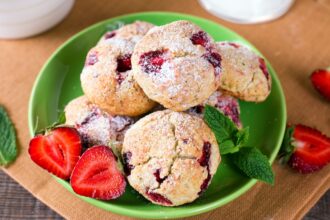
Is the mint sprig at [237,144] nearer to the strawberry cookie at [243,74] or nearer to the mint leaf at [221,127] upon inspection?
the mint leaf at [221,127]

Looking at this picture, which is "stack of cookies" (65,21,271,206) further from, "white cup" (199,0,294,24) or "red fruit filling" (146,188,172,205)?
"white cup" (199,0,294,24)

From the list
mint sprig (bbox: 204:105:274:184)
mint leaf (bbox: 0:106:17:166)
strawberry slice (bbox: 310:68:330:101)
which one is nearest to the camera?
mint sprig (bbox: 204:105:274:184)

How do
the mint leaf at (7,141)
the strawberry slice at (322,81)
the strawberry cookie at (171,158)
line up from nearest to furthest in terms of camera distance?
the strawberry cookie at (171,158), the mint leaf at (7,141), the strawberry slice at (322,81)

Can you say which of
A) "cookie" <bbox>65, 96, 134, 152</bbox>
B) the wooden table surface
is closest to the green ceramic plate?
"cookie" <bbox>65, 96, 134, 152</bbox>

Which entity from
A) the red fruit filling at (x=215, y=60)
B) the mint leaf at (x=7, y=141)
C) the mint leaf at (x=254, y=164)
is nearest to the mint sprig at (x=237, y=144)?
the mint leaf at (x=254, y=164)

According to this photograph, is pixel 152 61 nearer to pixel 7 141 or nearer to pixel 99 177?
pixel 99 177

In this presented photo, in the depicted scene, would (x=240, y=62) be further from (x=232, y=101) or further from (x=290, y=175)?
(x=290, y=175)
